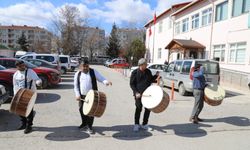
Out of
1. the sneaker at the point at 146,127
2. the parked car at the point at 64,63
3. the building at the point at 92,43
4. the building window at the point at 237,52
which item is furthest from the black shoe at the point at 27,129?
the building at the point at 92,43

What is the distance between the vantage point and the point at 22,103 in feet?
18.2

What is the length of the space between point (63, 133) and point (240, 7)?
658 inches

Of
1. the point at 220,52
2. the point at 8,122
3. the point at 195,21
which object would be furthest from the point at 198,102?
the point at 195,21

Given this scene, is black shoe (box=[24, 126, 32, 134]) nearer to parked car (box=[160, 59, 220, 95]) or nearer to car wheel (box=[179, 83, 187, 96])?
parked car (box=[160, 59, 220, 95])

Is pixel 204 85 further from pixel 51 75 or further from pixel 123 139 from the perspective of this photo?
pixel 51 75

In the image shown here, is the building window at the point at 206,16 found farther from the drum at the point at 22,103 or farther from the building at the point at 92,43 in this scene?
the building at the point at 92,43

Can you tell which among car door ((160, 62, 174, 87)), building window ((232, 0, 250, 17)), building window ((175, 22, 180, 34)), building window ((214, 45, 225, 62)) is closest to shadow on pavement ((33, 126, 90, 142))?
car door ((160, 62, 174, 87))

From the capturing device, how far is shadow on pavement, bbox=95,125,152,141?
5891 millimetres

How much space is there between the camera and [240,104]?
11188 mm

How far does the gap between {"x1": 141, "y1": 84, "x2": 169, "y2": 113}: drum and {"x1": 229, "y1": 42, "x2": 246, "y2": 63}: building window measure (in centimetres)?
1379

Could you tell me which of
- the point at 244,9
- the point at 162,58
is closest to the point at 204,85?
the point at 244,9

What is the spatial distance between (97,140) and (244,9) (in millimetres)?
16236

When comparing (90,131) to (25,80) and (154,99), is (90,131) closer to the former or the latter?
(154,99)

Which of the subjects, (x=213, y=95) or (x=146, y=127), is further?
(x=213, y=95)
